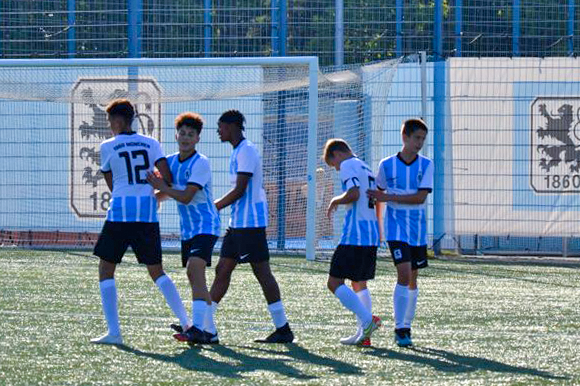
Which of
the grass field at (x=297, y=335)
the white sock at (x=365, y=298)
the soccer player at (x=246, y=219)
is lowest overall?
the grass field at (x=297, y=335)

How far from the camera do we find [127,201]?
315 inches

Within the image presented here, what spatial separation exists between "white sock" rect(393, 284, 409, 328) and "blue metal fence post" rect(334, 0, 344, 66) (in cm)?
915

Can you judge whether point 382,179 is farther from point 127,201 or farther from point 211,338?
point 127,201

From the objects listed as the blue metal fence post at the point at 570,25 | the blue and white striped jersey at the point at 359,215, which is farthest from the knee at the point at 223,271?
the blue metal fence post at the point at 570,25

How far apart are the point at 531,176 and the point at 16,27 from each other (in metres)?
7.89

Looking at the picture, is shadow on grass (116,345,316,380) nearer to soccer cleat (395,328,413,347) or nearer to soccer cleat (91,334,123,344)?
soccer cleat (91,334,123,344)

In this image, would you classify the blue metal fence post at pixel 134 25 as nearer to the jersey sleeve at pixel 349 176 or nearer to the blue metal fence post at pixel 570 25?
the blue metal fence post at pixel 570 25

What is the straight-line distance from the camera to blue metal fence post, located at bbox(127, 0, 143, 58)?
58.0 feet

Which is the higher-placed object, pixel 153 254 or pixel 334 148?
pixel 334 148

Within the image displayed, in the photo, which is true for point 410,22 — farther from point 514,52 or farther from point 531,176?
point 531,176

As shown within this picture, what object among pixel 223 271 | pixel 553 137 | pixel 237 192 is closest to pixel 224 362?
pixel 223 271

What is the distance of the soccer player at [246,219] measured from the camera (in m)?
8.08

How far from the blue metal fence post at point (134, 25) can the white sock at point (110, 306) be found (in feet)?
33.1

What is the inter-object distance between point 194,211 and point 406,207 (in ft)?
4.62
